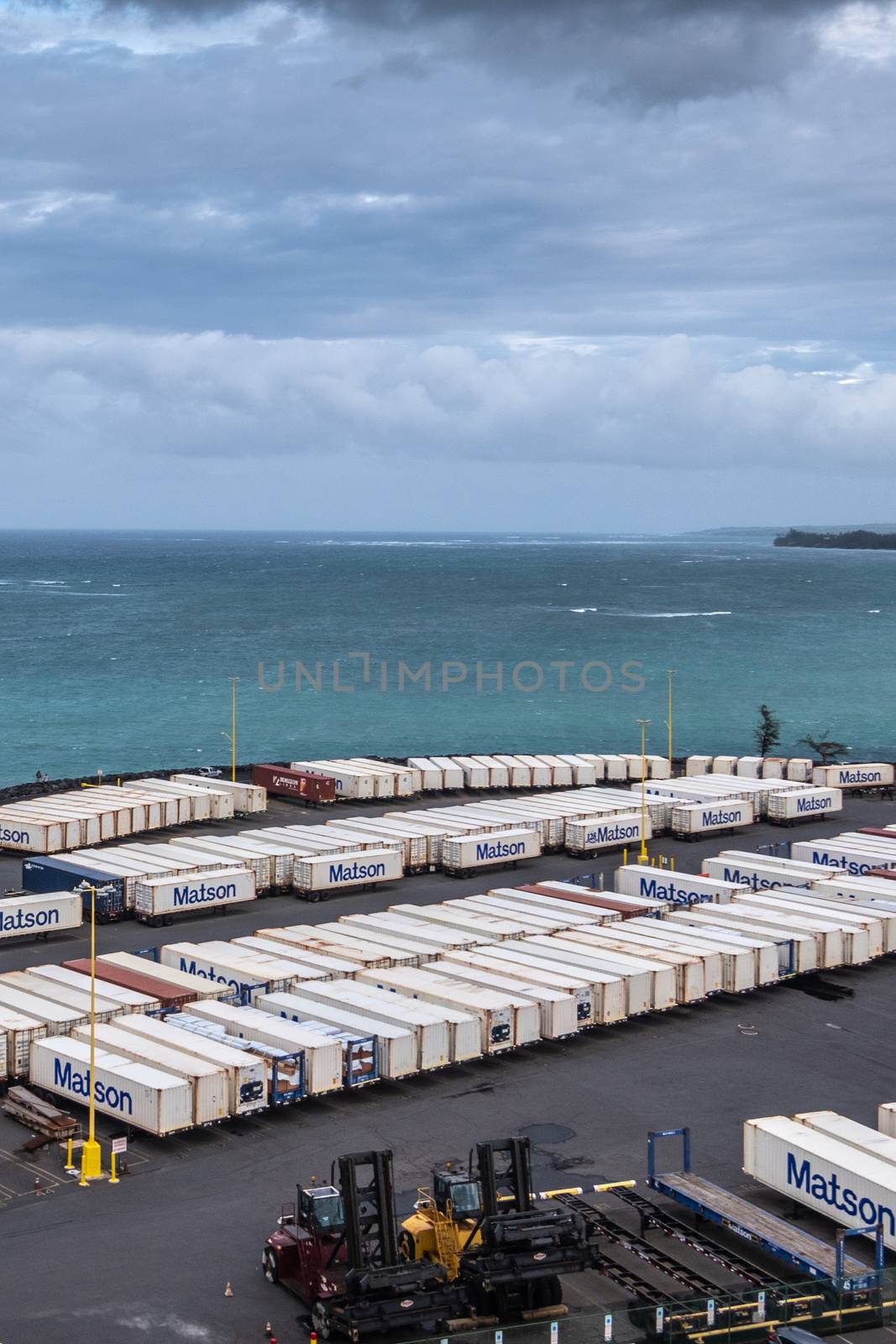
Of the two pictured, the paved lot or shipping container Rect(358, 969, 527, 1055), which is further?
shipping container Rect(358, 969, 527, 1055)

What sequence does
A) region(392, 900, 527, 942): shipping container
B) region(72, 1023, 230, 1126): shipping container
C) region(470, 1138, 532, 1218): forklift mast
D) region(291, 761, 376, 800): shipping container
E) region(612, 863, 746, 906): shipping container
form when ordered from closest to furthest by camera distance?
region(470, 1138, 532, 1218): forklift mast
region(72, 1023, 230, 1126): shipping container
region(392, 900, 527, 942): shipping container
region(612, 863, 746, 906): shipping container
region(291, 761, 376, 800): shipping container

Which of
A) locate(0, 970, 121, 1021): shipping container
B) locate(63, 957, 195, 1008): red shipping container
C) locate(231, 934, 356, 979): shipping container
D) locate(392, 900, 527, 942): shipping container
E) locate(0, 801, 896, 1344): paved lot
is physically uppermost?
locate(0, 970, 121, 1021): shipping container

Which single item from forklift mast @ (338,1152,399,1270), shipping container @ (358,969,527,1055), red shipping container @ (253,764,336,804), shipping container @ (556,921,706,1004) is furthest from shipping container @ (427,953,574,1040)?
red shipping container @ (253,764,336,804)

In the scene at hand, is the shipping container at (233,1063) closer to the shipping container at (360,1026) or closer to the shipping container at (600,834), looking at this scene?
the shipping container at (360,1026)

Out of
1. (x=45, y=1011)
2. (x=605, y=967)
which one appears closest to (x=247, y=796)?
(x=605, y=967)

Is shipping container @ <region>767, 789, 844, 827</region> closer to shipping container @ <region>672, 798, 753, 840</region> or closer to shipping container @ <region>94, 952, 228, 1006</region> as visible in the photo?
shipping container @ <region>672, 798, 753, 840</region>

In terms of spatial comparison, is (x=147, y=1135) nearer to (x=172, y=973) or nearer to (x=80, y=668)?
(x=172, y=973)
